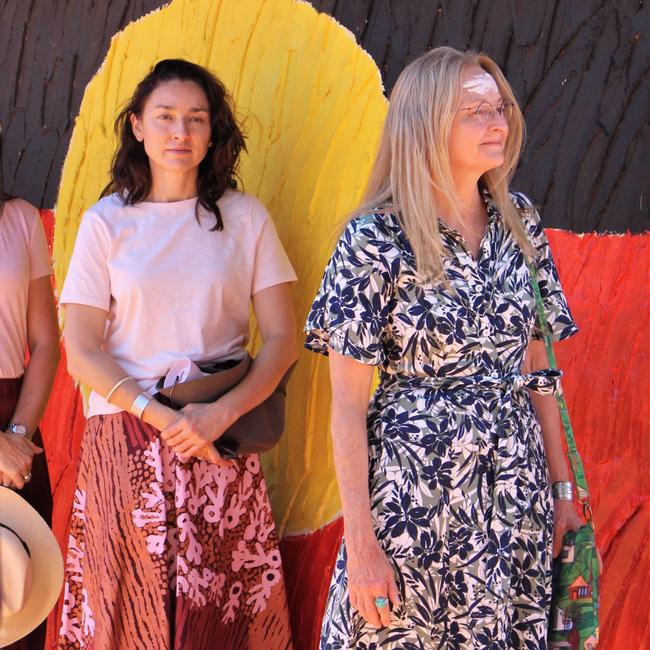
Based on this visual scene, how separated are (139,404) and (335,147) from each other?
106cm

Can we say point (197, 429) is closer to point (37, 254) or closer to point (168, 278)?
point (168, 278)

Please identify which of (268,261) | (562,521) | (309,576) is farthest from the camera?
(309,576)

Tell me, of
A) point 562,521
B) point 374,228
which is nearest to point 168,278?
point 374,228

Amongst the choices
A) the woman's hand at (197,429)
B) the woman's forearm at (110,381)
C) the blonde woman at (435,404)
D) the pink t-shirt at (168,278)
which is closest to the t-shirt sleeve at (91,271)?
the pink t-shirt at (168,278)

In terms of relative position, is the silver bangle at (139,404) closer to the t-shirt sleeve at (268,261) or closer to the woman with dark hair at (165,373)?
the woman with dark hair at (165,373)

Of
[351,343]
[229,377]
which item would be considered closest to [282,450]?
[229,377]

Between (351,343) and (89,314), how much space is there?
104 centimetres

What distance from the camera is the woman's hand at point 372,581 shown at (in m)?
2.26

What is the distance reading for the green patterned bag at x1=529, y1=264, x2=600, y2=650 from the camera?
2.34 metres

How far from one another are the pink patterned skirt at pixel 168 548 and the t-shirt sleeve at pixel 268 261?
503mm

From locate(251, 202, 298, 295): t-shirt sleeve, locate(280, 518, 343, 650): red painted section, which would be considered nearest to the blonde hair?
locate(251, 202, 298, 295): t-shirt sleeve

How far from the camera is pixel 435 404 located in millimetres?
2334

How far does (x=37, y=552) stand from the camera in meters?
3.20

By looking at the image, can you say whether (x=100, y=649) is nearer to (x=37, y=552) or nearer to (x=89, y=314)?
(x=37, y=552)
